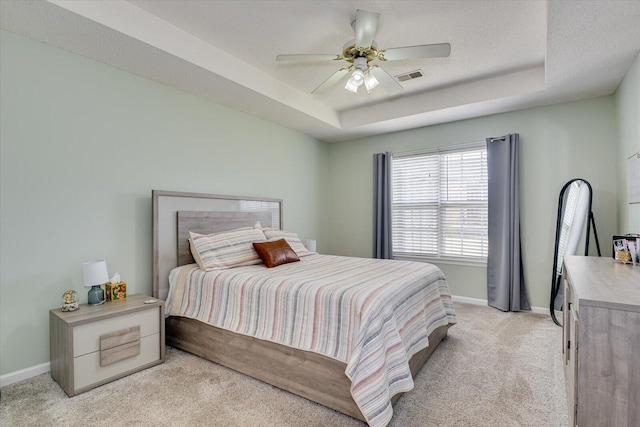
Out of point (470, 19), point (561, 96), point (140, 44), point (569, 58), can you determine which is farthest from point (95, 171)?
point (561, 96)

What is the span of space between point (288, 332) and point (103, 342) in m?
1.31

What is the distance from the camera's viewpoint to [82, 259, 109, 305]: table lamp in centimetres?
240

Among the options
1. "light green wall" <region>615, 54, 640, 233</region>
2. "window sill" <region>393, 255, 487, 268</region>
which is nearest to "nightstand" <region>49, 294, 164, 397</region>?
"window sill" <region>393, 255, 487, 268</region>

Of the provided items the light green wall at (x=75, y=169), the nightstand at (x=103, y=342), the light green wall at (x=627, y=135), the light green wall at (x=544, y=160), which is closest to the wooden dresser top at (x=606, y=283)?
the light green wall at (x=627, y=135)

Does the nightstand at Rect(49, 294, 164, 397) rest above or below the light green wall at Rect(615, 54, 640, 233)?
below

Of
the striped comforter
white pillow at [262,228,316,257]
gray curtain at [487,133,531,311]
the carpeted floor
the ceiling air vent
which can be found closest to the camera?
the striped comforter

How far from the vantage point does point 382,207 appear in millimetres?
4906

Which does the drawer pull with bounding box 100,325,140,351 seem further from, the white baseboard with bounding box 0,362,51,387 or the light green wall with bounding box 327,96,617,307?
the light green wall with bounding box 327,96,617,307

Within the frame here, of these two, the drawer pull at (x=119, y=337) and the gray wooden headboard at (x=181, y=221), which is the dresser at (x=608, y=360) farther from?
the gray wooden headboard at (x=181, y=221)

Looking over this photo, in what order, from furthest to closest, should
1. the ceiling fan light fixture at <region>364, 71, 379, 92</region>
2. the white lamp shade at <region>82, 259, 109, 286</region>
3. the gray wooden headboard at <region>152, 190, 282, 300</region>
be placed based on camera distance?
the gray wooden headboard at <region>152, 190, 282, 300</region> < the ceiling fan light fixture at <region>364, 71, 379, 92</region> < the white lamp shade at <region>82, 259, 109, 286</region>

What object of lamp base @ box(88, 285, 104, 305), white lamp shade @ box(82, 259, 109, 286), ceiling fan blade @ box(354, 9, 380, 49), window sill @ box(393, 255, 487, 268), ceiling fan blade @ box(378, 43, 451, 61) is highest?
ceiling fan blade @ box(354, 9, 380, 49)

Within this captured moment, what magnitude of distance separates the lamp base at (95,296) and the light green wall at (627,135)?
14.0 feet

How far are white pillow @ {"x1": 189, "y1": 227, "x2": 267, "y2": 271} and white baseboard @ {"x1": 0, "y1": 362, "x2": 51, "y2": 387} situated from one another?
1293 mm

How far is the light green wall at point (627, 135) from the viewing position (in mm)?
2545
